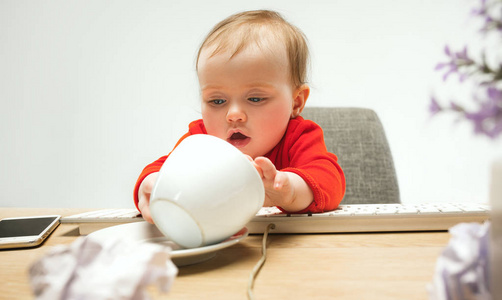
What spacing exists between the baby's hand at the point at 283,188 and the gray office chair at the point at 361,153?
0.60 meters

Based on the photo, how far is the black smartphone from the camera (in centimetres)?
54

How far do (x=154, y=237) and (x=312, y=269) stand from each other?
216mm

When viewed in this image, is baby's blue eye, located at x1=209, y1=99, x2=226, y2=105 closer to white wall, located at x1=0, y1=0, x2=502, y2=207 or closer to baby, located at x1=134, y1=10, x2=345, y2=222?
baby, located at x1=134, y1=10, x2=345, y2=222

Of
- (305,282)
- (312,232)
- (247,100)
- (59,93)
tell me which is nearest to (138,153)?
(59,93)

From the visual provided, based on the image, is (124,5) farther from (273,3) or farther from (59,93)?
(273,3)

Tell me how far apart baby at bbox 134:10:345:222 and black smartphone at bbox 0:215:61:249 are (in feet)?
0.48

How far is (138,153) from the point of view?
2.09m

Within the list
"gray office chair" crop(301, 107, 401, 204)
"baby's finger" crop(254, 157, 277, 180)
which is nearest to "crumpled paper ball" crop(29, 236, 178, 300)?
"baby's finger" crop(254, 157, 277, 180)

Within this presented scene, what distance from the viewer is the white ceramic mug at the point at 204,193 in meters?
0.40

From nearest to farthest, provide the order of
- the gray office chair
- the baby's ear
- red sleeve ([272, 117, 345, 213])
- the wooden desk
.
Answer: the wooden desk, red sleeve ([272, 117, 345, 213]), the baby's ear, the gray office chair

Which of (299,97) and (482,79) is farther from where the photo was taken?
(299,97)

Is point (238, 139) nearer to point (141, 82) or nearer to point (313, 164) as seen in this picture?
point (313, 164)

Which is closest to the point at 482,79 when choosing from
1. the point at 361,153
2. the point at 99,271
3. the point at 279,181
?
the point at 99,271

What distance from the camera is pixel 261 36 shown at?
0.80m
